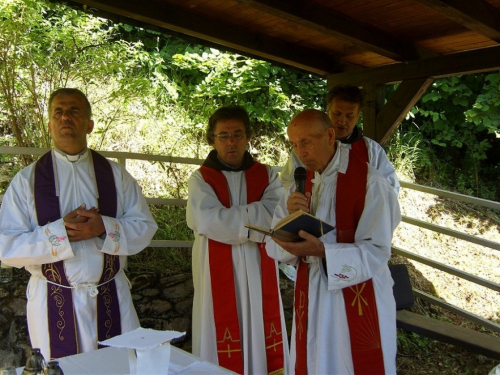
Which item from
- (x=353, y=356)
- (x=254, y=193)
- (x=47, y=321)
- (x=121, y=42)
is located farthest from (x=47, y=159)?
(x=121, y=42)

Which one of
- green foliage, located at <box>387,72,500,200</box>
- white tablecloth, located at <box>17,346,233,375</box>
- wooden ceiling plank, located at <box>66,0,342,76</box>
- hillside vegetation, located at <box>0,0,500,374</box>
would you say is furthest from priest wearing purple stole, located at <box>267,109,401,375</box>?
green foliage, located at <box>387,72,500,200</box>

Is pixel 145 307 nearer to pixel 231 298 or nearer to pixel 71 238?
pixel 231 298

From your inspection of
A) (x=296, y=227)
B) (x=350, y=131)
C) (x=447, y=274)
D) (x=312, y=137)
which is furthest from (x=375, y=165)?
(x=447, y=274)

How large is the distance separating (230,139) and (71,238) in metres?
1.36

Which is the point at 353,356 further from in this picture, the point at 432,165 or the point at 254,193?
the point at 432,165

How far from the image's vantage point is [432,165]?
34.5 feet

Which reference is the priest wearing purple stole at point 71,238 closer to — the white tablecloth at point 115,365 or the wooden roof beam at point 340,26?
the white tablecloth at point 115,365

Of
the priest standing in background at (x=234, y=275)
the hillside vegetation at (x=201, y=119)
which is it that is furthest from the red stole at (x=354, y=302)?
the hillside vegetation at (x=201, y=119)

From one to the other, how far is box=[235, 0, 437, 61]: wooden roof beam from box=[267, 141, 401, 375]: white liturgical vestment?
4.40 ft

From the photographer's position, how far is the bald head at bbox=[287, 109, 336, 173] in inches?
122

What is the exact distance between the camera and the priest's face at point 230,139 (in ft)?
13.4

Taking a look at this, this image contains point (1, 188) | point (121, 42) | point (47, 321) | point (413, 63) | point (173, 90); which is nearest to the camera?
point (47, 321)

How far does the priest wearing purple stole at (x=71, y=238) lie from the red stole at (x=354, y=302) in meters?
1.02

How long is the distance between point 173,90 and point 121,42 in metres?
1.29
